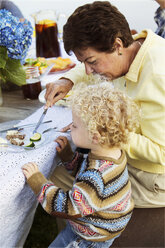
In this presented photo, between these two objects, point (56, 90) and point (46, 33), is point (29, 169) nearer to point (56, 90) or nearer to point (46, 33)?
point (56, 90)

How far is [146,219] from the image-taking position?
1.17 meters

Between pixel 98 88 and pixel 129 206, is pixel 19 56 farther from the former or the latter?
pixel 129 206

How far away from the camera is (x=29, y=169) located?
949 mm

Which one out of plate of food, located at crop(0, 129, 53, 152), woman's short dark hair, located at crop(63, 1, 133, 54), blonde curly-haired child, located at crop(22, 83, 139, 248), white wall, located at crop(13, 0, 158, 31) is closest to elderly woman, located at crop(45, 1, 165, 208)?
woman's short dark hair, located at crop(63, 1, 133, 54)

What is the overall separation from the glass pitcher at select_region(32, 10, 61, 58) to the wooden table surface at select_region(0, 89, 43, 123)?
2.07 ft

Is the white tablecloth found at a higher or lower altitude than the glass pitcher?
lower

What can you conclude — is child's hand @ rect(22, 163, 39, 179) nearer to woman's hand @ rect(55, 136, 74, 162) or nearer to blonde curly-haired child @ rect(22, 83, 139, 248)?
blonde curly-haired child @ rect(22, 83, 139, 248)

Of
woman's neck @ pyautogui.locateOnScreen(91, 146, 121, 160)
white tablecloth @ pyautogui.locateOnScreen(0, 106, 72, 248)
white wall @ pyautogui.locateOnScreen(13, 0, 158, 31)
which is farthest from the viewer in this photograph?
white wall @ pyautogui.locateOnScreen(13, 0, 158, 31)

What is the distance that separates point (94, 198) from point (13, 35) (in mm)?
697

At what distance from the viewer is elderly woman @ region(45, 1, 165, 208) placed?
3.62 ft

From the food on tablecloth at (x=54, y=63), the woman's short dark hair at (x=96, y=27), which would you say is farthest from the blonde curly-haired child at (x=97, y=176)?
the food on tablecloth at (x=54, y=63)


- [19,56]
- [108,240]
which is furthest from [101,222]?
[19,56]

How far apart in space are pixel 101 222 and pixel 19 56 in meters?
0.73

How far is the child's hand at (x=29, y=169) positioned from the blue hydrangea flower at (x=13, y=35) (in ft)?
1.54
